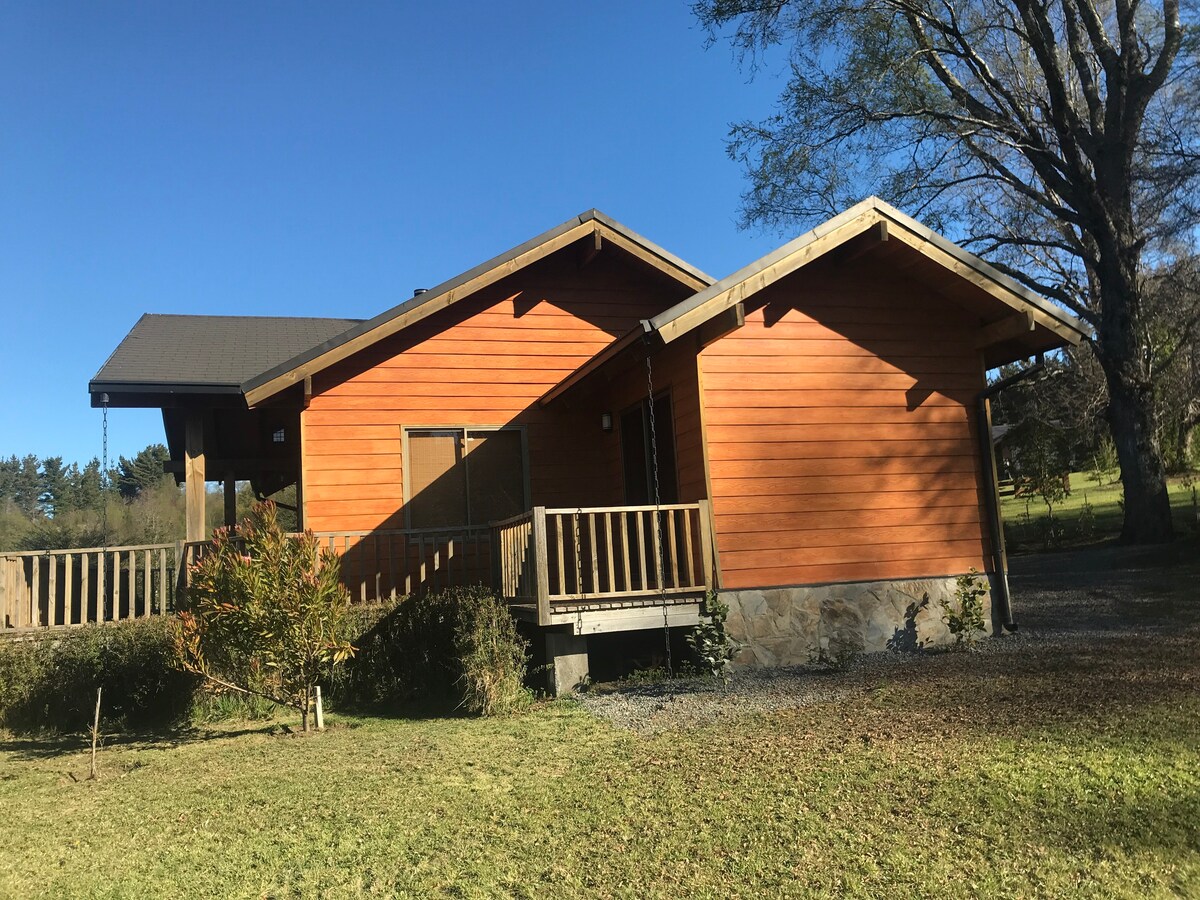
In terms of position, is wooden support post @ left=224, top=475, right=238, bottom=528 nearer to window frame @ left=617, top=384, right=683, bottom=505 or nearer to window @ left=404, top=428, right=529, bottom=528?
window @ left=404, top=428, right=529, bottom=528

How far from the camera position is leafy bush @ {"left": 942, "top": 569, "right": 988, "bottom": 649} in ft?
29.5

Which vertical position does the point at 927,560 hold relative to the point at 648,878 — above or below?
above

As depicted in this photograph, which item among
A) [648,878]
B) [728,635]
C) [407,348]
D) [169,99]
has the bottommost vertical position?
[648,878]

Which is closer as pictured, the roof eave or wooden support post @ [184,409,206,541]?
the roof eave

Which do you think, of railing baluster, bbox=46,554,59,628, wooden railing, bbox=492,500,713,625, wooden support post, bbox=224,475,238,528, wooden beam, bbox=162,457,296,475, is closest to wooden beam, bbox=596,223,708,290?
wooden railing, bbox=492,500,713,625

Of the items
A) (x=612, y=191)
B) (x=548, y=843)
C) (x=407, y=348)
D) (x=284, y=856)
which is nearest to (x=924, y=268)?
(x=407, y=348)

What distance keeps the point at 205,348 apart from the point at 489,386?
4.41 meters

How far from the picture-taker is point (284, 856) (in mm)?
4434

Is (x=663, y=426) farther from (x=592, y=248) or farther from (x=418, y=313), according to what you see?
(x=418, y=313)

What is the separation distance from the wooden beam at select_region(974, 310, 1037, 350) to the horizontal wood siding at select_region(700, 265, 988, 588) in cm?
19

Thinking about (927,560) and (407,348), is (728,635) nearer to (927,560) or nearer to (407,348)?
(927,560)

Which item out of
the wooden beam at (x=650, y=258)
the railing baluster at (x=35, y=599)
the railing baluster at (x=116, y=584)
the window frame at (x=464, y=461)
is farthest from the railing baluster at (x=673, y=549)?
the railing baluster at (x=35, y=599)

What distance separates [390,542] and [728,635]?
4255 millimetres

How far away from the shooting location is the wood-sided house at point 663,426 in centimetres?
880
